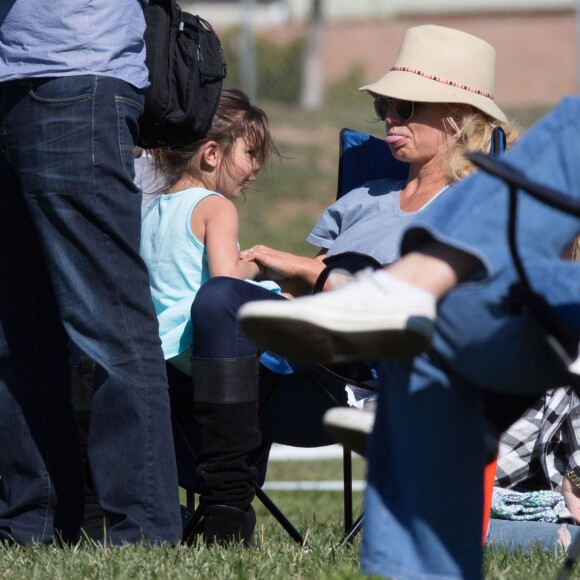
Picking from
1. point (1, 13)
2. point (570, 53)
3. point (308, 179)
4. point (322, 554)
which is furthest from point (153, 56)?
point (570, 53)

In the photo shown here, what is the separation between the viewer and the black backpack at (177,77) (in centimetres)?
343

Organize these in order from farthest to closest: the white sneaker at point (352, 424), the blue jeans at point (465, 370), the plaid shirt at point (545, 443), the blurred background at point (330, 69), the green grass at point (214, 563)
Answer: the blurred background at point (330, 69)
the plaid shirt at point (545, 443)
the green grass at point (214, 563)
the white sneaker at point (352, 424)
the blue jeans at point (465, 370)

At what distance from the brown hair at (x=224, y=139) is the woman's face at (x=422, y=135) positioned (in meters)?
0.41

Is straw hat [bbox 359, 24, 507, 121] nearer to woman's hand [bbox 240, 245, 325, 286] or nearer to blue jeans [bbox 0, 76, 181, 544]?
woman's hand [bbox 240, 245, 325, 286]

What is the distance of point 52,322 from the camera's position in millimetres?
3543

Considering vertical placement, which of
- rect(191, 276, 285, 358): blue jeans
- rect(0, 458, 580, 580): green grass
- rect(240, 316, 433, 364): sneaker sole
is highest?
rect(240, 316, 433, 364): sneaker sole

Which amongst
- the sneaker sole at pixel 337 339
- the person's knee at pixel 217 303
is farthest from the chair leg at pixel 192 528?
the sneaker sole at pixel 337 339

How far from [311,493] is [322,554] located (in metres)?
2.74

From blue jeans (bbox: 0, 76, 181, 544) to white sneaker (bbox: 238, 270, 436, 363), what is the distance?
110 cm

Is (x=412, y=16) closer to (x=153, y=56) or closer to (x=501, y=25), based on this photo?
(x=501, y=25)

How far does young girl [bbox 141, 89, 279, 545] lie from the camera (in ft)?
11.3

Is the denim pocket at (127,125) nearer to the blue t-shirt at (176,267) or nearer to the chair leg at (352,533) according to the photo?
the blue t-shirt at (176,267)

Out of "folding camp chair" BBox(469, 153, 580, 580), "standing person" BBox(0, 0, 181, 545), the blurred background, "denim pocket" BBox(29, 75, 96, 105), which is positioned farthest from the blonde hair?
the blurred background

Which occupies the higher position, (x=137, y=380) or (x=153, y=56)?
(x=153, y=56)
